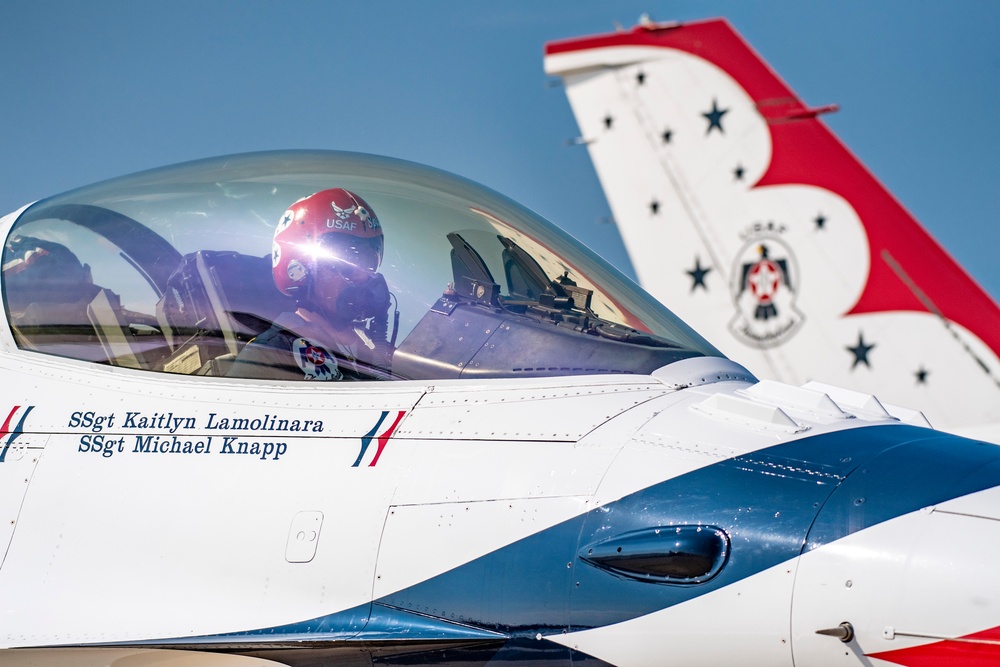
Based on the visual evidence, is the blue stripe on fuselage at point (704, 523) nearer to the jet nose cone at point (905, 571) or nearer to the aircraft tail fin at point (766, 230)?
the jet nose cone at point (905, 571)

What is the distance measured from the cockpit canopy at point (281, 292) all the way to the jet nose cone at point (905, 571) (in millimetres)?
934

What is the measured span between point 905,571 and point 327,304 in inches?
76.3

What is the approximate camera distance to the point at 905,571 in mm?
2363

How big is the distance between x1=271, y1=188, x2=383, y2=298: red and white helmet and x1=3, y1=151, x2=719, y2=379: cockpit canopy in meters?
0.04

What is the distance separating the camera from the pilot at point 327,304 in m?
3.35

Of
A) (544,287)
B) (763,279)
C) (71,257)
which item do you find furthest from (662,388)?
(763,279)

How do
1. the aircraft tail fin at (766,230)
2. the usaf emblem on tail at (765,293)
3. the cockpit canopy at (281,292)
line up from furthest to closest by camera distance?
the usaf emblem on tail at (765,293)
the aircraft tail fin at (766,230)
the cockpit canopy at (281,292)

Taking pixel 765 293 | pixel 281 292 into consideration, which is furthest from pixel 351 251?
pixel 765 293

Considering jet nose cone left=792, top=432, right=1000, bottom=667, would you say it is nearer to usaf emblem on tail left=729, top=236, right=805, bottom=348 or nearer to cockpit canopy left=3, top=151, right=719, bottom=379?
cockpit canopy left=3, top=151, right=719, bottom=379

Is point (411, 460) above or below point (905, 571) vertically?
above

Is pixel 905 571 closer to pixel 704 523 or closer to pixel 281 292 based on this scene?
pixel 704 523

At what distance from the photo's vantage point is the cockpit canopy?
3334 millimetres

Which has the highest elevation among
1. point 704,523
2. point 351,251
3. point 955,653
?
point 351,251

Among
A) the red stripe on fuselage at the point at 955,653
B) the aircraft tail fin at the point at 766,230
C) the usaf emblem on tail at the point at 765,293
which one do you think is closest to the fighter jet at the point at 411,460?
the red stripe on fuselage at the point at 955,653
